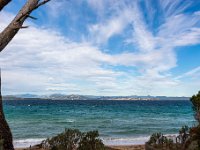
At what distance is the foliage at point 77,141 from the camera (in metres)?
11.4

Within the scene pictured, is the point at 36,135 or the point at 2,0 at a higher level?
the point at 2,0

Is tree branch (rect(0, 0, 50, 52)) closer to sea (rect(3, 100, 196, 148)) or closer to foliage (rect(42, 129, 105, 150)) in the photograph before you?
foliage (rect(42, 129, 105, 150))

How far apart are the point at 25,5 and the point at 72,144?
517cm

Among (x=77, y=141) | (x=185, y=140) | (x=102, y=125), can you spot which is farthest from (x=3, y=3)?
(x=102, y=125)

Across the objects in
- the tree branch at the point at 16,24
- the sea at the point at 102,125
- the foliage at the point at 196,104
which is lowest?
the sea at the point at 102,125

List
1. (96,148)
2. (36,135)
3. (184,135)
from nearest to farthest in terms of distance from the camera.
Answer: (96,148)
(184,135)
(36,135)

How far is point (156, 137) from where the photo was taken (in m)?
15.0

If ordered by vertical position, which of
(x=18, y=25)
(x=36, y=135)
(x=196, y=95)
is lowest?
(x=36, y=135)

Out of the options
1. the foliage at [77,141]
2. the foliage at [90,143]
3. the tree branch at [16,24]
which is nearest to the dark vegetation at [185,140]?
the foliage at [90,143]

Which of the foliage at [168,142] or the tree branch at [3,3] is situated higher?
the tree branch at [3,3]

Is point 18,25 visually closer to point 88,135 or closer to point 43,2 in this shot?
point 43,2

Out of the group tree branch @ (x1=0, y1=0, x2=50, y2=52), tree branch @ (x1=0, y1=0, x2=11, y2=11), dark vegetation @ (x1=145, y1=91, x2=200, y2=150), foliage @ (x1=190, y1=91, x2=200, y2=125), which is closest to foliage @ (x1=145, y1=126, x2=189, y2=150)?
dark vegetation @ (x1=145, y1=91, x2=200, y2=150)

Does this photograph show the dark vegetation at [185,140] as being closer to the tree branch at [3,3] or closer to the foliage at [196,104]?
the foliage at [196,104]

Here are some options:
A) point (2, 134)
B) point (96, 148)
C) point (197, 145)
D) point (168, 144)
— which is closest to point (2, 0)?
point (2, 134)
